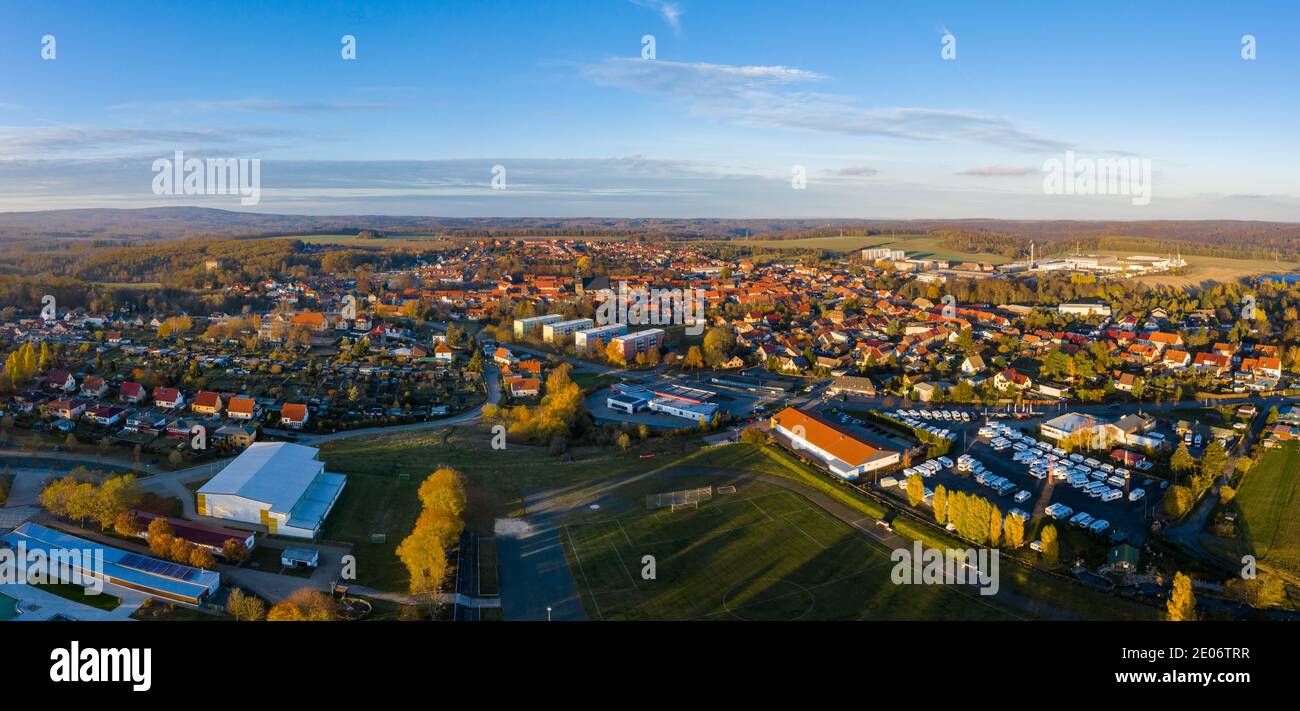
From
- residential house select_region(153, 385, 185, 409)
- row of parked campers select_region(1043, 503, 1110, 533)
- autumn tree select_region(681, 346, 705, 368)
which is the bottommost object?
row of parked campers select_region(1043, 503, 1110, 533)

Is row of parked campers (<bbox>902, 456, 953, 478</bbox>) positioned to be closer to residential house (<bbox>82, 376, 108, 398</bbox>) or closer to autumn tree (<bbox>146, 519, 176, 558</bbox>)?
autumn tree (<bbox>146, 519, 176, 558</bbox>)

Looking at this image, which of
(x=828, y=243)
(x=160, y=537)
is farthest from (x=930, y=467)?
(x=828, y=243)

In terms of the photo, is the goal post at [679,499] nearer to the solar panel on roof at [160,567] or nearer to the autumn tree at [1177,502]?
the solar panel on roof at [160,567]

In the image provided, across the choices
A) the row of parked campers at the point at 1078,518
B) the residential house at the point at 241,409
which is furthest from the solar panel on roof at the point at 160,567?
the row of parked campers at the point at 1078,518

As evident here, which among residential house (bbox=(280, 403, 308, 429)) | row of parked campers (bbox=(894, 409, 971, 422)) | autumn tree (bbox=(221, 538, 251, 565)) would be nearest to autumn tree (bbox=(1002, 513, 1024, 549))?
row of parked campers (bbox=(894, 409, 971, 422))
